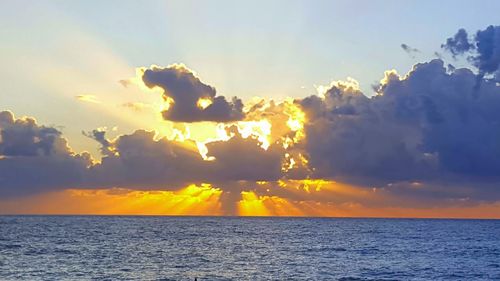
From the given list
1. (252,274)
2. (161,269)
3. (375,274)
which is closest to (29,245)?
(161,269)

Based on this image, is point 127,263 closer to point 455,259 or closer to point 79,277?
point 79,277

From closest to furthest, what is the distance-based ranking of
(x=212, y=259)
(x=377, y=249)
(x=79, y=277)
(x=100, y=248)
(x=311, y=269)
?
(x=79, y=277) → (x=311, y=269) → (x=212, y=259) → (x=100, y=248) → (x=377, y=249)

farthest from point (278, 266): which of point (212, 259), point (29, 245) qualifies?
point (29, 245)

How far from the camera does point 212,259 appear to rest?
12688 centimetres

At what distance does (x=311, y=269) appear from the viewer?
11150 centimetres

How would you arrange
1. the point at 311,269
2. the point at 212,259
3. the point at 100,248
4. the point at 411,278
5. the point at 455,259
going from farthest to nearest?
the point at 100,248 → the point at 455,259 → the point at 212,259 → the point at 311,269 → the point at 411,278

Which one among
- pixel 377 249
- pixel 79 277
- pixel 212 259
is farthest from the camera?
pixel 377 249

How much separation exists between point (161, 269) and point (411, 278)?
126ft

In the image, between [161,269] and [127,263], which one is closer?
[161,269]

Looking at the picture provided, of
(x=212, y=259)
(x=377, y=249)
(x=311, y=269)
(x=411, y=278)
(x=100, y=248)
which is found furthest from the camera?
(x=377, y=249)

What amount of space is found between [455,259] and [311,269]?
3947cm

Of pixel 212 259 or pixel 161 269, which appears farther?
pixel 212 259

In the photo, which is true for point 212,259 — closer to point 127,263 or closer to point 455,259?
point 127,263

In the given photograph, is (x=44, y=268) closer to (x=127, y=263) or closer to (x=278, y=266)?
(x=127, y=263)
